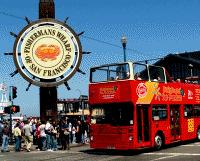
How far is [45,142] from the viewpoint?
2539 centimetres

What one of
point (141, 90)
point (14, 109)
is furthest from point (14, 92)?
Answer: point (141, 90)

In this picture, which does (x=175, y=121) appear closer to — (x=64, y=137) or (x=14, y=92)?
(x=64, y=137)

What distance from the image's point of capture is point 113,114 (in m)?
21.5

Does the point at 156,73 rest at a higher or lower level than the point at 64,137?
higher


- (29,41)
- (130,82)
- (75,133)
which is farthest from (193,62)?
(130,82)

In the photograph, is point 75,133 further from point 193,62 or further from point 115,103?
point 193,62

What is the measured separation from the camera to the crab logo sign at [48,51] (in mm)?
26922

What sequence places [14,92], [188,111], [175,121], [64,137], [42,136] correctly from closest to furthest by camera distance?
[175,121] → [42,136] → [64,137] → [188,111] → [14,92]

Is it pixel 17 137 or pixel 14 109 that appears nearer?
pixel 17 137

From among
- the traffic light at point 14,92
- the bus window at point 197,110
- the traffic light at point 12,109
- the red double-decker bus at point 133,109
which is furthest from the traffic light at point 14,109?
the bus window at point 197,110

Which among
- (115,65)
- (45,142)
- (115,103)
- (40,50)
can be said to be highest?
(40,50)

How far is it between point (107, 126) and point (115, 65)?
2995 millimetres

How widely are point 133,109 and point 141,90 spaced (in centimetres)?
117

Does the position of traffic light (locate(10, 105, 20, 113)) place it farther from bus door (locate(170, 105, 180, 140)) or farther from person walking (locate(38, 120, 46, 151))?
bus door (locate(170, 105, 180, 140))
